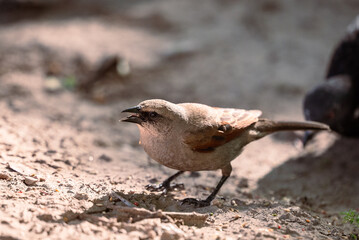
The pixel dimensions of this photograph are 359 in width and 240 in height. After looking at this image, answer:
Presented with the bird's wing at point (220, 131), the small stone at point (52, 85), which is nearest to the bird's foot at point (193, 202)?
the bird's wing at point (220, 131)

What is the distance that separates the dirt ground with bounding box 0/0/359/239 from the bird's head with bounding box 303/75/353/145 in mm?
494

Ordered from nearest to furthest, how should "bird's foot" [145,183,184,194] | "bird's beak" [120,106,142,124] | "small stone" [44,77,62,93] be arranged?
1. "bird's beak" [120,106,142,124]
2. "bird's foot" [145,183,184,194]
3. "small stone" [44,77,62,93]

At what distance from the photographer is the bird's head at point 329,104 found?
591 cm

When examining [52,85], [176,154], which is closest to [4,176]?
[176,154]

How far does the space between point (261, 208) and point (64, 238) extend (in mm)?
1902

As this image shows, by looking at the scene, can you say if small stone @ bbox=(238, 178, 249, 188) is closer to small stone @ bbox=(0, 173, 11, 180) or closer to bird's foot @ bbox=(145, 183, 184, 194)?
bird's foot @ bbox=(145, 183, 184, 194)

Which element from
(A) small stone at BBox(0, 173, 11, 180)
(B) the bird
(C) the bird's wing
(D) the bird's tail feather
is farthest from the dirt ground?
(D) the bird's tail feather

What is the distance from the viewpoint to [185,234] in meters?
3.07

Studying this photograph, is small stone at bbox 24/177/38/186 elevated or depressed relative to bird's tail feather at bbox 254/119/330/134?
depressed

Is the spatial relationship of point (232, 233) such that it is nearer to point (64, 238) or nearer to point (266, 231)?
point (266, 231)

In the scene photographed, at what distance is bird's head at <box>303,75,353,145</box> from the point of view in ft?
19.4

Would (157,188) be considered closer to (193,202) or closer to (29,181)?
(193,202)

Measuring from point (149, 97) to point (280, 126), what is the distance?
301cm

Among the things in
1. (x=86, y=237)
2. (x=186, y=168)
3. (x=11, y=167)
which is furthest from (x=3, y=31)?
(x=86, y=237)
